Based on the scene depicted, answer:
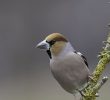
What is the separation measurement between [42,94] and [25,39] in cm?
139

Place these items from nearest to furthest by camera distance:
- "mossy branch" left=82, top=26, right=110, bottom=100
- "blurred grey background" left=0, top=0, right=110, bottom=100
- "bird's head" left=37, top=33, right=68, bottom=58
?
1. "mossy branch" left=82, top=26, right=110, bottom=100
2. "bird's head" left=37, top=33, right=68, bottom=58
3. "blurred grey background" left=0, top=0, right=110, bottom=100

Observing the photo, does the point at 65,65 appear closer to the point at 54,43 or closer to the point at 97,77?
the point at 54,43

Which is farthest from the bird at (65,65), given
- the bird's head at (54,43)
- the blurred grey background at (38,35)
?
the blurred grey background at (38,35)

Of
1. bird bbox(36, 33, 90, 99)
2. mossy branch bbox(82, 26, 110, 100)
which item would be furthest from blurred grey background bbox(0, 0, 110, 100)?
mossy branch bbox(82, 26, 110, 100)

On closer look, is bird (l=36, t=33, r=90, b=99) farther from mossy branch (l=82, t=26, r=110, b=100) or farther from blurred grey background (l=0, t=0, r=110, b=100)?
blurred grey background (l=0, t=0, r=110, b=100)

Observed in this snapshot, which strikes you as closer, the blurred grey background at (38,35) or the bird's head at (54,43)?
the bird's head at (54,43)

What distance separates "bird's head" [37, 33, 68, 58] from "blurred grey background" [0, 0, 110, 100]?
3.15 m

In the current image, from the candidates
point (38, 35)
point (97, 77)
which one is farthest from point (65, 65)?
point (38, 35)

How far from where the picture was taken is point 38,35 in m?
6.60

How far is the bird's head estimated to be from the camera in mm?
1771

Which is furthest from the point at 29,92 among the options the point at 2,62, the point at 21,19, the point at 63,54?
the point at 63,54

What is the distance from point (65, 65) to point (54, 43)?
9 centimetres

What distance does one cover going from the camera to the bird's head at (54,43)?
177 centimetres

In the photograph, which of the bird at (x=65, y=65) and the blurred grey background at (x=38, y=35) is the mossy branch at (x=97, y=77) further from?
the blurred grey background at (x=38, y=35)
